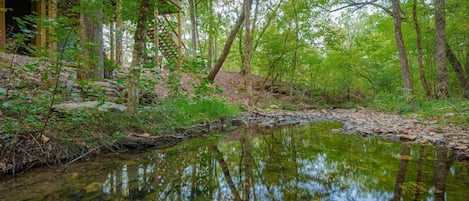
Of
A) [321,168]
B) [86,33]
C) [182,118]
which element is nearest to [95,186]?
[321,168]

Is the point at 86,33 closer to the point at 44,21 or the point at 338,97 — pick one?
the point at 44,21

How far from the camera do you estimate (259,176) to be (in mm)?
2156

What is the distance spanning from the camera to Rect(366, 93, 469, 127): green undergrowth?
4443 millimetres

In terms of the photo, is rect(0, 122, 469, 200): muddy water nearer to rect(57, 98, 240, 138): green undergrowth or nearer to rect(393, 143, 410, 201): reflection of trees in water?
rect(393, 143, 410, 201): reflection of trees in water

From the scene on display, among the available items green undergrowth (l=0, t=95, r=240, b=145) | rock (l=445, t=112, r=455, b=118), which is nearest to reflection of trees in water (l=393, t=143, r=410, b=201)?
rock (l=445, t=112, r=455, b=118)

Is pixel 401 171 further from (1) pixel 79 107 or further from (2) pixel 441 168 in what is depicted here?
(1) pixel 79 107

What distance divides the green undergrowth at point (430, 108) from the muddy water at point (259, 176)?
7.00 ft

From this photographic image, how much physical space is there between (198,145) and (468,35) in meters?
11.2

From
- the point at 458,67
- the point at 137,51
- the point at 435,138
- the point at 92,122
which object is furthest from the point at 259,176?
the point at 458,67

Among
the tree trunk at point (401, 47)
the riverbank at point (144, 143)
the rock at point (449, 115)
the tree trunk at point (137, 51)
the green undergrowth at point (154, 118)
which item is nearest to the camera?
the riverbank at point (144, 143)

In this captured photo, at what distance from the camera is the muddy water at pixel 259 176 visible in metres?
1.77

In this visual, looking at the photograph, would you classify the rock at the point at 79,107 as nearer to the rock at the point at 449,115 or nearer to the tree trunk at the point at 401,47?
the rock at the point at 449,115

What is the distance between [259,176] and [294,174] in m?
0.32

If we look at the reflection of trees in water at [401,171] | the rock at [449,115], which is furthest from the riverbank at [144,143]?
the rock at [449,115]
